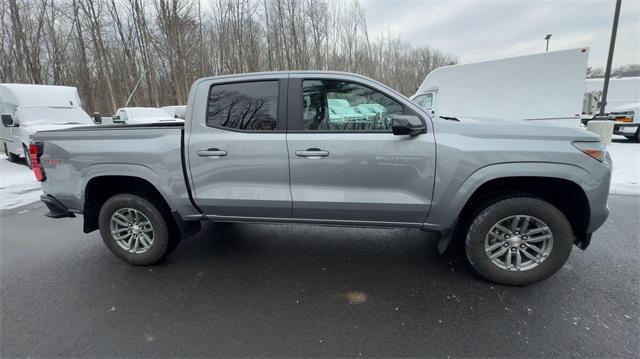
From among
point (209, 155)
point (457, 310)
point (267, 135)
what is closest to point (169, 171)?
point (209, 155)

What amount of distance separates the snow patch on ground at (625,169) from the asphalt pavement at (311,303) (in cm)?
276

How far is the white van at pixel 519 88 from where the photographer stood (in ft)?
31.8

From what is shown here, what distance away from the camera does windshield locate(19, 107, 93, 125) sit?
31.8 feet

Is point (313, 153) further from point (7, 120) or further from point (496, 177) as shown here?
point (7, 120)

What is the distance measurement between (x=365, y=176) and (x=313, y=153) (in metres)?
0.52

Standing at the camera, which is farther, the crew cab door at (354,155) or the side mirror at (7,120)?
the side mirror at (7,120)

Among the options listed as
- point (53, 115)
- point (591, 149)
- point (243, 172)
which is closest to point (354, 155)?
point (243, 172)

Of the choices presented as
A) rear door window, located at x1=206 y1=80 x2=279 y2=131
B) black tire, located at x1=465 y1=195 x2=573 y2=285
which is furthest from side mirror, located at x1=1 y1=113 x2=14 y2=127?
black tire, located at x1=465 y1=195 x2=573 y2=285

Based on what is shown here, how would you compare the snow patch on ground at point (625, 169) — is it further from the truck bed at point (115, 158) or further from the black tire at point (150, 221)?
the black tire at point (150, 221)

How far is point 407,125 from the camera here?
262 cm

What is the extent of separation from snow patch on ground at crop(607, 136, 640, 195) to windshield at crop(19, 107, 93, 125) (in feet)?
48.5

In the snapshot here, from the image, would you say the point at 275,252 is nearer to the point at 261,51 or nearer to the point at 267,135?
the point at 267,135

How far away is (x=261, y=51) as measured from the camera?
27.5m

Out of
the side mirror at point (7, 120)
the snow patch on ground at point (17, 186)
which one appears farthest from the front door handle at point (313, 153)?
the side mirror at point (7, 120)
